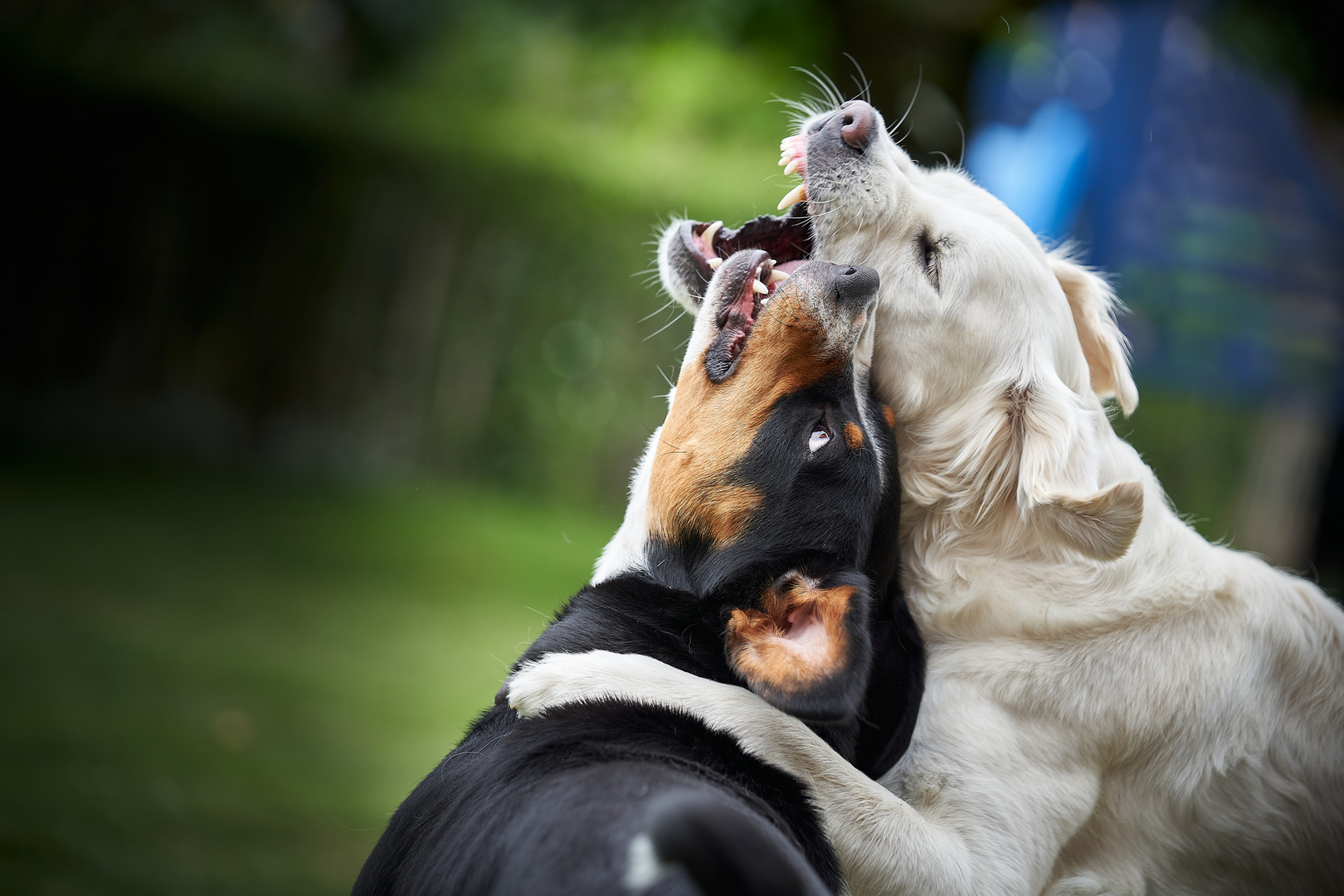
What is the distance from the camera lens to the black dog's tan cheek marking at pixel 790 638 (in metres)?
2.60

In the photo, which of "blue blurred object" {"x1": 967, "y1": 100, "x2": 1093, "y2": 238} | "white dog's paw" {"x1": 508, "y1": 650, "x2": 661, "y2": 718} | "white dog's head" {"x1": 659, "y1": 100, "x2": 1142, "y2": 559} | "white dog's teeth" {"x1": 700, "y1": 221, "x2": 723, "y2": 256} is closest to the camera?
"white dog's paw" {"x1": 508, "y1": 650, "x2": 661, "y2": 718}

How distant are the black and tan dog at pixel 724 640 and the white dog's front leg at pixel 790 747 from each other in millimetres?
59

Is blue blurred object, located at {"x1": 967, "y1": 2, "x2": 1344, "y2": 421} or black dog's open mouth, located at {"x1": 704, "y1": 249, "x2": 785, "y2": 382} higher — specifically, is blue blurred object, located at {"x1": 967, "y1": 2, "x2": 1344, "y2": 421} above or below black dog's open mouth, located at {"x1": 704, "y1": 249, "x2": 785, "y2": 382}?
above

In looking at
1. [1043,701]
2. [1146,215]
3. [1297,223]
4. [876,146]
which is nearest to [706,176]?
[1146,215]

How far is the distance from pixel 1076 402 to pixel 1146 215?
7241 millimetres

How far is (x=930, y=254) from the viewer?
354cm

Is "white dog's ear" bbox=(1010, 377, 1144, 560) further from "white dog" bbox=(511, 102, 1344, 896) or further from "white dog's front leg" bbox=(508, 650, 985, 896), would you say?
"white dog's front leg" bbox=(508, 650, 985, 896)

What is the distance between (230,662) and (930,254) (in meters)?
5.29

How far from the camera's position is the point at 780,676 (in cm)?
261

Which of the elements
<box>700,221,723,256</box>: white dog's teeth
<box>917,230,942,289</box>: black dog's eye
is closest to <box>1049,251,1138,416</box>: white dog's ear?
<box>917,230,942,289</box>: black dog's eye

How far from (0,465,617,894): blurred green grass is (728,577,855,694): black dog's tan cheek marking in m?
2.02

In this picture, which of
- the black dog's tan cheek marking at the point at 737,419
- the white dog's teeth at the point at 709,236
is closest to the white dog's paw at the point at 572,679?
the black dog's tan cheek marking at the point at 737,419

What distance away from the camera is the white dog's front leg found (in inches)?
112

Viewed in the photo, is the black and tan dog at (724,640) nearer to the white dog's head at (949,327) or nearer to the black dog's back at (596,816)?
the black dog's back at (596,816)
